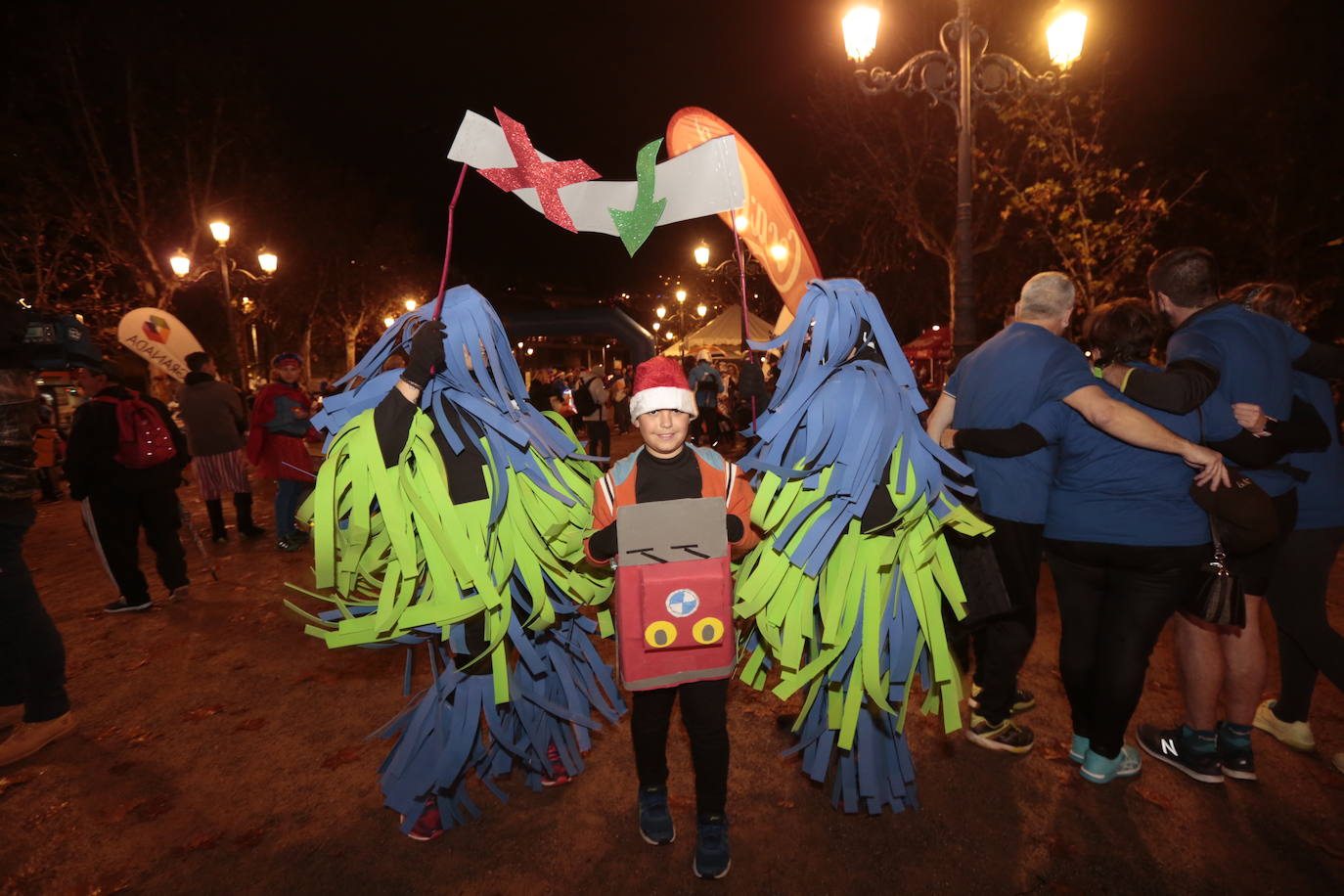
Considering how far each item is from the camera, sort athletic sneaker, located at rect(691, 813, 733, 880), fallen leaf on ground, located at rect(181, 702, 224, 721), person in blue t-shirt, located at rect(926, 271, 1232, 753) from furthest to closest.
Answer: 1. fallen leaf on ground, located at rect(181, 702, 224, 721)
2. person in blue t-shirt, located at rect(926, 271, 1232, 753)
3. athletic sneaker, located at rect(691, 813, 733, 880)

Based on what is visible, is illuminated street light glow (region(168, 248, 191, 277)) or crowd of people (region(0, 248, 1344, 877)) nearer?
crowd of people (region(0, 248, 1344, 877))

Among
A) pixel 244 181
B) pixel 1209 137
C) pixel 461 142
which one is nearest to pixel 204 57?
pixel 244 181

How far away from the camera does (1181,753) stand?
2.59 metres

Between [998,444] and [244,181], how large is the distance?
767 inches

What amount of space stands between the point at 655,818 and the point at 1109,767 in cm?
163

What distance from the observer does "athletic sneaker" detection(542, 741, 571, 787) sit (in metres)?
2.56

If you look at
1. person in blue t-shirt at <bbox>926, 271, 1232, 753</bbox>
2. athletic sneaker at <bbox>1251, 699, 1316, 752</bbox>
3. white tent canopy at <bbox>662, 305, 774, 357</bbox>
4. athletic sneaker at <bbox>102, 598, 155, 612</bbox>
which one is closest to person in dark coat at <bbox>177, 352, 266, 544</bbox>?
athletic sneaker at <bbox>102, 598, 155, 612</bbox>

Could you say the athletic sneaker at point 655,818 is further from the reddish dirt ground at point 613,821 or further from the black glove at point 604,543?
the black glove at point 604,543

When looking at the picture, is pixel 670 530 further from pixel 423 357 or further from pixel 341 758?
pixel 341 758

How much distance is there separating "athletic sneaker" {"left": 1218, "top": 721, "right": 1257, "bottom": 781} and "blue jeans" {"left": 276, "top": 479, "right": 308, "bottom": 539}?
246 inches

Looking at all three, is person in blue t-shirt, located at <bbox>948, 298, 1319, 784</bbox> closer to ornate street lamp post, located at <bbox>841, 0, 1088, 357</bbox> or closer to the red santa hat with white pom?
the red santa hat with white pom

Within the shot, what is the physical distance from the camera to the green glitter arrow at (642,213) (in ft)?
7.39

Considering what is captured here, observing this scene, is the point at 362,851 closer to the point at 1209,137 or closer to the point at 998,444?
the point at 998,444

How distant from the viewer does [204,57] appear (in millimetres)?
14891
